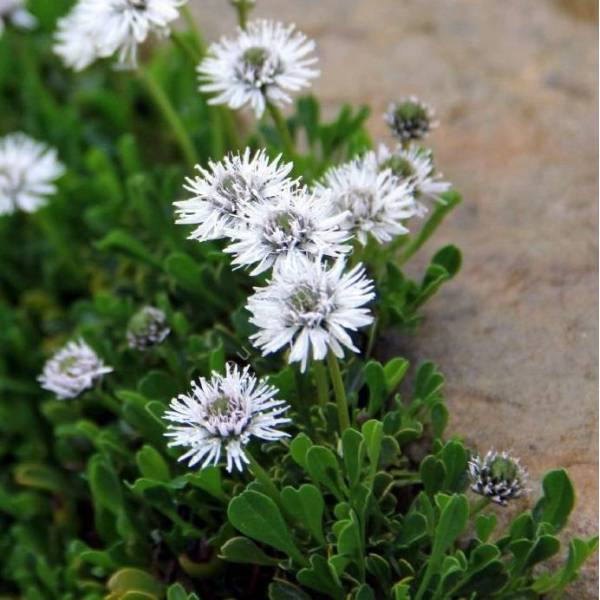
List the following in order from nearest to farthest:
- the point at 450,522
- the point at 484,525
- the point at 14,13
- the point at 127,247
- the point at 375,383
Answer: the point at 450,522 < the point at 484,525 < the point at 375,383 < the point at 127,247 < the point at 14,13

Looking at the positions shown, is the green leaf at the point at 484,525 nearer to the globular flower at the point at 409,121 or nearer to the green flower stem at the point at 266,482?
the green flower stem at the point at 266,482

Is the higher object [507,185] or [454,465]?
[507,185]

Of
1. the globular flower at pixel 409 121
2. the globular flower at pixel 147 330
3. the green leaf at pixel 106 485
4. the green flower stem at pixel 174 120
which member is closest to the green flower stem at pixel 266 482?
the green leaf at pixel 106 485

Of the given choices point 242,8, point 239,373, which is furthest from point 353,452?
point 242,8

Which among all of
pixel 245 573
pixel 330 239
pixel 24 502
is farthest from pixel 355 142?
pixel 24 502

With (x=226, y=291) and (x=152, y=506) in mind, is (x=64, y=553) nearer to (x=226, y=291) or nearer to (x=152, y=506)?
(x=152, y=506)

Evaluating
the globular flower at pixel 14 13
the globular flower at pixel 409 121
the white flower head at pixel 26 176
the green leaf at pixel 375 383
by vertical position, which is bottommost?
the green leaf at pixel 375 383

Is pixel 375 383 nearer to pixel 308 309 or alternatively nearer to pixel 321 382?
pixel 321 382
